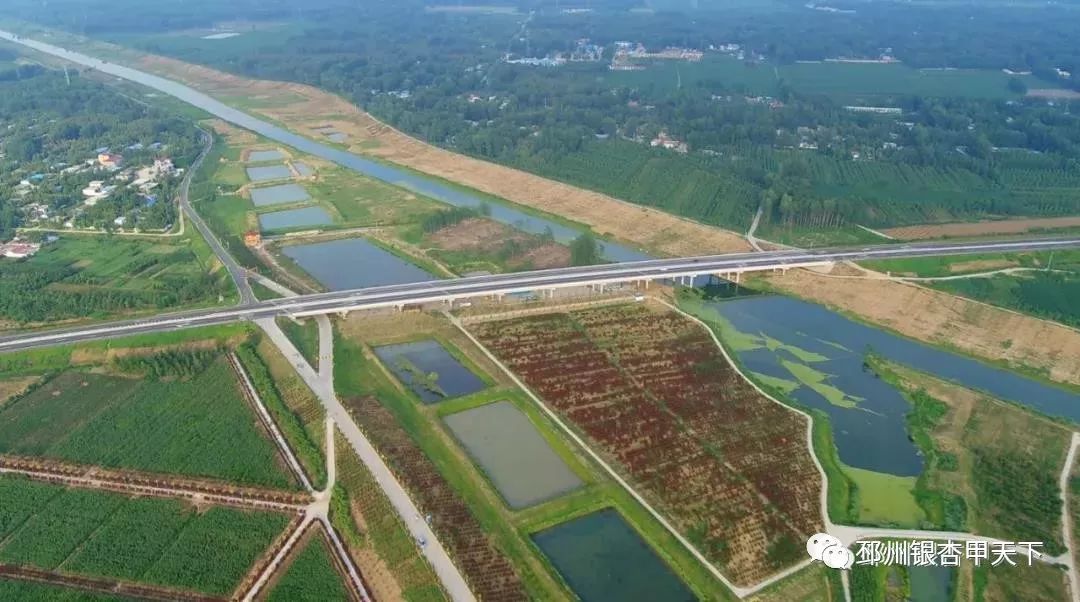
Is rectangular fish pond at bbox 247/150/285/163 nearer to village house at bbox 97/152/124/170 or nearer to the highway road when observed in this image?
village house at bbox 97/152/124/170

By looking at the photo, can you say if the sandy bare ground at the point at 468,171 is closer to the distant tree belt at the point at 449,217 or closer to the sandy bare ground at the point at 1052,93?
the distant tree belt at the point at 449,217

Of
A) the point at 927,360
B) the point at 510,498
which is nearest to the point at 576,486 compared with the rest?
the point at 510,498

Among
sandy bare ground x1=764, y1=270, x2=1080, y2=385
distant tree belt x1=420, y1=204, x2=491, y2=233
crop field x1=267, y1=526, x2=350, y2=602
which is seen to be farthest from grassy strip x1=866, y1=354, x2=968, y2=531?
distant tree belt x1=420, y1=204, x2=491, y2=233

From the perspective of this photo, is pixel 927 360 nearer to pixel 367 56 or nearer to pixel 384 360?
pixel 384 360

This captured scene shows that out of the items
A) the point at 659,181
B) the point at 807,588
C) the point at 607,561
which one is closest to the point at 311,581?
the point at 607,561

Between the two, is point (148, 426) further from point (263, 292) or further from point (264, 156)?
point (264, 156)

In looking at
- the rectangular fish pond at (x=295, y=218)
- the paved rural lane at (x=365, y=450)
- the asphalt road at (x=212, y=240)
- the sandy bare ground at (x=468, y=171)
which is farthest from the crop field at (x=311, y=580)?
the rectangular fish pond at (x=295, y=218)
